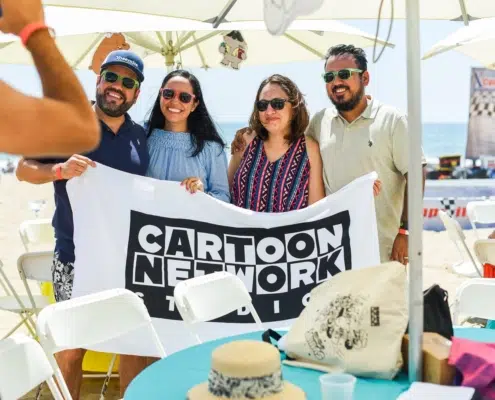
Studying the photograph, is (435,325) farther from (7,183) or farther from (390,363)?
(7,183)

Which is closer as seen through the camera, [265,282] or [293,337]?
[293,337]

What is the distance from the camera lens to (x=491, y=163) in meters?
20.5

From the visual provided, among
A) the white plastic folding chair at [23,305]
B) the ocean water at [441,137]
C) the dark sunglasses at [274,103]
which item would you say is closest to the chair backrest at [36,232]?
the white plastic folding chair at [23,305]

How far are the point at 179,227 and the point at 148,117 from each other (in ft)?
2.27

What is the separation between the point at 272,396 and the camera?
71.3 inches

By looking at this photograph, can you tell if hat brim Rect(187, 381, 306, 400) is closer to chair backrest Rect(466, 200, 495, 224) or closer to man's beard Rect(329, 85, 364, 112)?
man's beard Rect(329, 85, 364, 112)

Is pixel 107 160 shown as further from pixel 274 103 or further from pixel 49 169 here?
pixel 274 103

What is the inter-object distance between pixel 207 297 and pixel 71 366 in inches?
38.2

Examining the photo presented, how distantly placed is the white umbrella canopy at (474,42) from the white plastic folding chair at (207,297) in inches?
112

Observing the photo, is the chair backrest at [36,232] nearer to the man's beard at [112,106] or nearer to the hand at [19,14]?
the man's beard at [112,106]

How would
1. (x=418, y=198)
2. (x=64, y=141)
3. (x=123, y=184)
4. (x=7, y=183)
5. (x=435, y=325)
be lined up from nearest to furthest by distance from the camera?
(x=64, y=141) < (x=418, y=198) < (x=435, y=325) < (x=123, y=184) < (x=7, y=183)

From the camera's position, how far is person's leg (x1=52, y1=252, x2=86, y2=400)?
3707 mm

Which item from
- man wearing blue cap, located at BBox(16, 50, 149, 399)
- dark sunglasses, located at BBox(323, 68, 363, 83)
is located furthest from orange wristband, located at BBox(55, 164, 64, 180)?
dark sunglasses, located at BBox(323, 68, 363, 83)

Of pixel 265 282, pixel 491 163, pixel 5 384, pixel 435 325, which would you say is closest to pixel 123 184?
pixel 265 282
